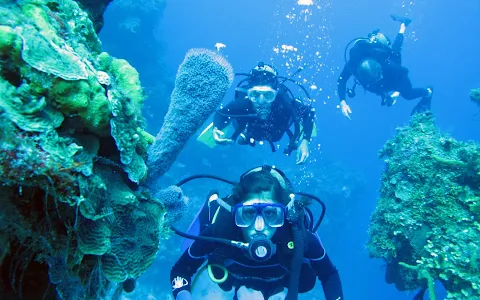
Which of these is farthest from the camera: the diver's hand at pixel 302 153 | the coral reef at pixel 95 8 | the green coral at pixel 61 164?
the diver's hand at pixel 302 153

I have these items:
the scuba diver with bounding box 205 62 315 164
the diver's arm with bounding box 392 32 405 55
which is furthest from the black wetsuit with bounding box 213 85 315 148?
the diver's arm with bounding box 392 32 405 55

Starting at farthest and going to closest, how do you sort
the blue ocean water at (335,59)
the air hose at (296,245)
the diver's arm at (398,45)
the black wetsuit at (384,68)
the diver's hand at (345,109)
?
1. the blue ocean water at (335,59)
2. the diver's arm at (398,45)
3. the black wetsuit at (384,68)
4. the diver's hand at (345,109)
5. the air hose at (296,245)

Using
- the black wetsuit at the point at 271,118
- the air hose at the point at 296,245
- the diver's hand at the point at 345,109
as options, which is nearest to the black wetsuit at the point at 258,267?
the air hose at the point at 296,245

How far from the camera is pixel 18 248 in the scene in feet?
4.53

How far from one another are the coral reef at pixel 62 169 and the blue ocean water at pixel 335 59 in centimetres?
1515

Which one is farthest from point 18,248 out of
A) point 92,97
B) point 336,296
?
point 336,296

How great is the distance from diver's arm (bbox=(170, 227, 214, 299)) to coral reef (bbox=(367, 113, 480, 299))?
3105mm

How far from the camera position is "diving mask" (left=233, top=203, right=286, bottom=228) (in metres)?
3.37

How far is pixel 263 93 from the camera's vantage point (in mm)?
6047

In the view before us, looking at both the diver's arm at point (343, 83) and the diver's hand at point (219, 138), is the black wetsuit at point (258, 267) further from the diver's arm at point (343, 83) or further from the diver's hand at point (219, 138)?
the diver's arm at point (343, 83)

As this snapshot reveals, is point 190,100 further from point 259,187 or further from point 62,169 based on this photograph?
point 62,169

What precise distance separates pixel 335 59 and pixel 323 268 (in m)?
110

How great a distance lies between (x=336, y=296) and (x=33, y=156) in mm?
3693

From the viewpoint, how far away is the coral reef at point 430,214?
13.9 ft
